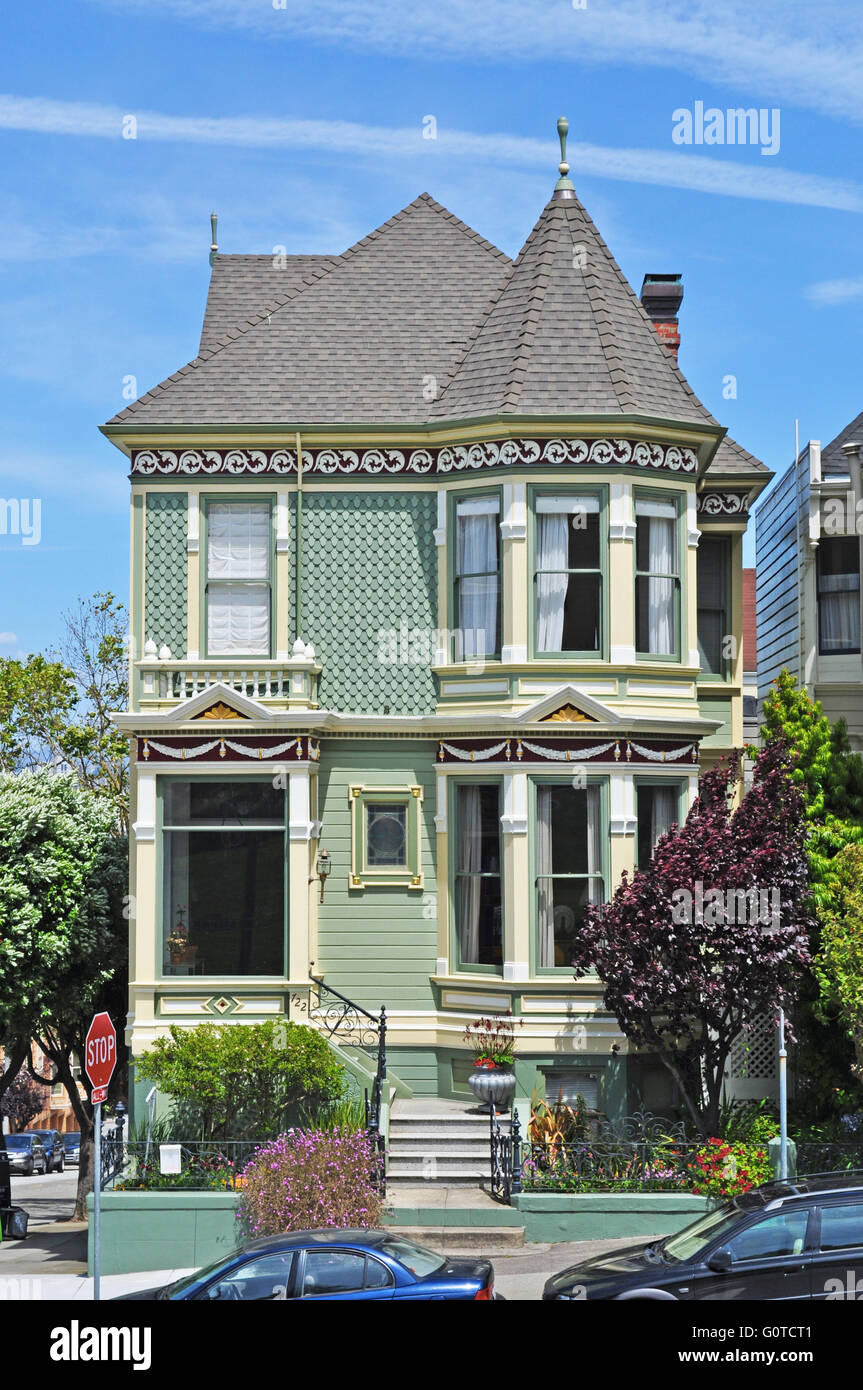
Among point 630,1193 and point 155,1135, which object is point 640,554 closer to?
point 630,1193

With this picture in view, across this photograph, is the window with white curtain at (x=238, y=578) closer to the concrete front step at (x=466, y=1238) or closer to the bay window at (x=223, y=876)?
the bay window at (x=223, y=876)

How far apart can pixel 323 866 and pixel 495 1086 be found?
378cm

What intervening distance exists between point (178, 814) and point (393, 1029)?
409cm

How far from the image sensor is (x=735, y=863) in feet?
59.0

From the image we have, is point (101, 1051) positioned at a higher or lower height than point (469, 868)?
lower

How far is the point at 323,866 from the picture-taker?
68.1 ft

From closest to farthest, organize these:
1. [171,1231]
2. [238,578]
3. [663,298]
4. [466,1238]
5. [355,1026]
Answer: [466,1238] → [171,1231] → [355,1026] → [238,578] → [663,298]

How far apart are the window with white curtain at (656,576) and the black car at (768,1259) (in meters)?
9.22

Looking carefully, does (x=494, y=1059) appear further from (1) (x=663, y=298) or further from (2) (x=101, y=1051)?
(1) (x=663, y=298)

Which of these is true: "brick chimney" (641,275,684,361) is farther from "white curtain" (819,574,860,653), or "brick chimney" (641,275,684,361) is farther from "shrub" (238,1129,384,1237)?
"shrub" (238,1129,384,1237)

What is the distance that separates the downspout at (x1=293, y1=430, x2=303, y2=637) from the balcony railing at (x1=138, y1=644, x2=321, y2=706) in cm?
93

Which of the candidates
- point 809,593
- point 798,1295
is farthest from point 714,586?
point 798,1295

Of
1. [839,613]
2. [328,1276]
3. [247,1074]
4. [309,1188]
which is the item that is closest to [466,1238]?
[309,1188]

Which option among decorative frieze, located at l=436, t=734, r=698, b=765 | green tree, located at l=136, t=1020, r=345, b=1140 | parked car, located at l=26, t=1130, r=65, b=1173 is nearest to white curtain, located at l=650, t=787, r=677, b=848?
decorative frieze, located at l=436, t=734, r=698, b=765
